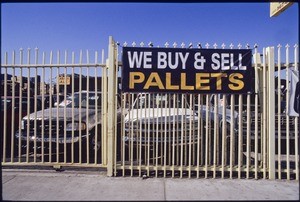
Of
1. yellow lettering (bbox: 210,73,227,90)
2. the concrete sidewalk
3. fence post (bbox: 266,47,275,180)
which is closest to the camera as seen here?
the concrete sidewalk

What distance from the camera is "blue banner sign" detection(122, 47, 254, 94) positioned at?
20.5ft

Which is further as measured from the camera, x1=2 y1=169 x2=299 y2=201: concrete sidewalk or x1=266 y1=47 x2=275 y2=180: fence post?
x1=266 y1=47 x2=275 y2=180: fence post

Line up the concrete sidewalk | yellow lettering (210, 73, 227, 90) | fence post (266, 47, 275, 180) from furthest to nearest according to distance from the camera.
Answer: yellow lettering (210, 73, 227, 90) → fence post (266, 47, 275, 180) → the concrete sidewalk

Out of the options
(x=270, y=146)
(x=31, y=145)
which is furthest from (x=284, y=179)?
(x=31, y=145)

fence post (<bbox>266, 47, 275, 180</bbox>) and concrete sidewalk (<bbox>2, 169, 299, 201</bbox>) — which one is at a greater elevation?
fence post (<bbox>266, 47, 275, 180</bbox>)

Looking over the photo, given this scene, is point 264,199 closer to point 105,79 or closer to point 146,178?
point 146,178

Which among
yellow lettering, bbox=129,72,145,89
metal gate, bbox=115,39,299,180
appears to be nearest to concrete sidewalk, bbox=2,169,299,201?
metal gate, bbox=115,39,299,180

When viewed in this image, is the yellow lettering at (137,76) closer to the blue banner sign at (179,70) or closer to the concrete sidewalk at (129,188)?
the blue banner sign at (179,70)

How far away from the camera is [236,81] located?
6289 millimetres

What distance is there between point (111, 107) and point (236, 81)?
2581mm

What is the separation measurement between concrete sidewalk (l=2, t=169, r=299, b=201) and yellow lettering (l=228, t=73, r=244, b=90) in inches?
72.8

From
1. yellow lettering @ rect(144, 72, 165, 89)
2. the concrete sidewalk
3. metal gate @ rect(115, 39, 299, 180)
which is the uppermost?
yellow lettering @ rect(144, 72, 165, 89)

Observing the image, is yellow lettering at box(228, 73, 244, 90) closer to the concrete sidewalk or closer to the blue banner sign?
the blue banner sign

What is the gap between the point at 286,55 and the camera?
6156 mm
